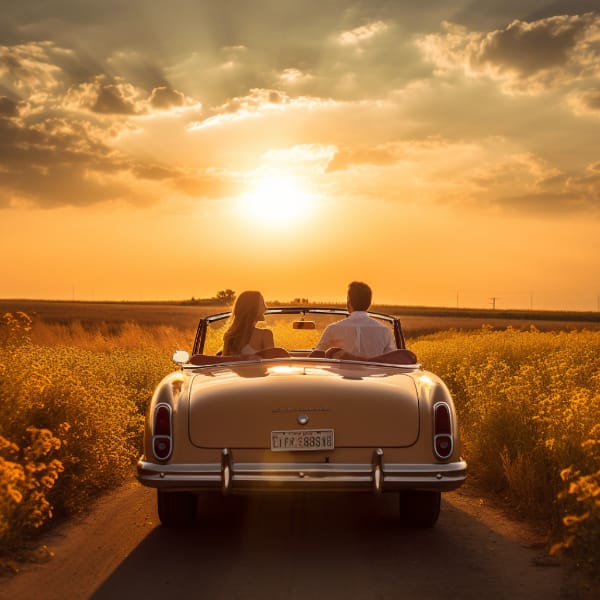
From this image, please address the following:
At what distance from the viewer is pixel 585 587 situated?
17.9ft

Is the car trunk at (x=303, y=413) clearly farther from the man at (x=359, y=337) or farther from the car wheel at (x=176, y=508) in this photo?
the man at (x=359, y=337)

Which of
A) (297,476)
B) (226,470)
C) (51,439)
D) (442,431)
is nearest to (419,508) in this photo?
(442,431)

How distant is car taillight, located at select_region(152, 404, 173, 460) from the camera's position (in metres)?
6.49

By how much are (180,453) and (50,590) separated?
1.29 metres

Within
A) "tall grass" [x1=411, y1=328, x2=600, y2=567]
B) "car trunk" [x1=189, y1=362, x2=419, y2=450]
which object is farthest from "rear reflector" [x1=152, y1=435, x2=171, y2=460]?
"tall grass" [x1=411, y1=328, x2=600, y2=567]

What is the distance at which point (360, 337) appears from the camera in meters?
8.13

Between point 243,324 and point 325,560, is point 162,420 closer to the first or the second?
point 325,560

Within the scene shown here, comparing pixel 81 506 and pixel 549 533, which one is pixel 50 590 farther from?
pixel 549 533

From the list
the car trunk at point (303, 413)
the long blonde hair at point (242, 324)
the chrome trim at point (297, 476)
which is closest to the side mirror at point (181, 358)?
the long blonde hair at point (242, 324)

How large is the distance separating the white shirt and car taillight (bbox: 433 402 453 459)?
1.57 metres

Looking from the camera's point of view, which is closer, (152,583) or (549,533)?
(152,583)

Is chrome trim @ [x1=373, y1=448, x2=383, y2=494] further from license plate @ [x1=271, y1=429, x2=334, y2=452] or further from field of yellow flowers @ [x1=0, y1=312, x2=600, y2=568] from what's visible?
field of yellow flowers @ [x1=0, y1=312, x2=600, y2=568]

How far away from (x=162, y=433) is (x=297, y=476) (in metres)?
1.04

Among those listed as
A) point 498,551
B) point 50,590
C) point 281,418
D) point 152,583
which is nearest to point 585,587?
point 498,551
